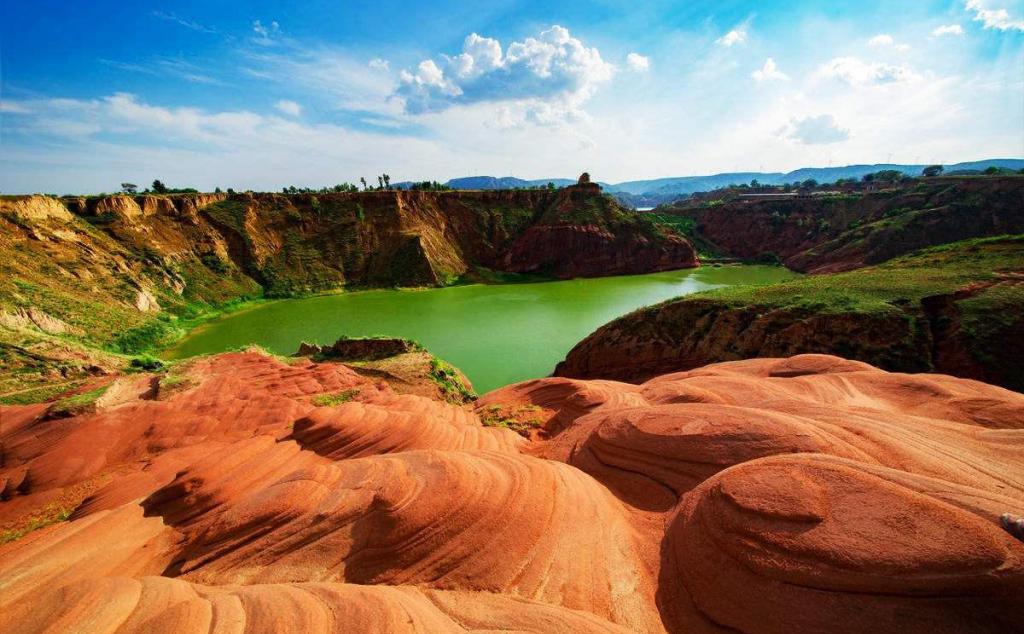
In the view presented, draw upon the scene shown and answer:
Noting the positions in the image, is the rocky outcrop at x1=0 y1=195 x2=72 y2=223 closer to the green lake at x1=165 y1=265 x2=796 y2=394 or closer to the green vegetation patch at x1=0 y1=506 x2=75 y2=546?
the green lake at x1=165 y1=265 x2=796 y2=394

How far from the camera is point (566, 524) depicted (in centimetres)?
660

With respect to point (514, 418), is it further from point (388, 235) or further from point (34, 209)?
point (34, 209)

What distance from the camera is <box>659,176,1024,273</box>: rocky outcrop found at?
5484 centimetres

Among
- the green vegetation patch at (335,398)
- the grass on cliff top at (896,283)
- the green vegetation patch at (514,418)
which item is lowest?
the green vegetation patch at (514,418)

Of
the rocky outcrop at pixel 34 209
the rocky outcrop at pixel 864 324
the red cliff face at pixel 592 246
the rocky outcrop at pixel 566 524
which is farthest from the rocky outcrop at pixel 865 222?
the rocky outcrop at pixel 34 209

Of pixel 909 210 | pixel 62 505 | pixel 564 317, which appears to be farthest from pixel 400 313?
pixel 909 210

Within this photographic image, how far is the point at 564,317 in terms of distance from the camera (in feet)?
131

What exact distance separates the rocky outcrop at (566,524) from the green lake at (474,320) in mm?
15725

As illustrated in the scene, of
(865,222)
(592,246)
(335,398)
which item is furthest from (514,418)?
(865,222)

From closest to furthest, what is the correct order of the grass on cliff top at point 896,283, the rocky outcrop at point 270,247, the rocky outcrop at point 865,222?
the grass on cliff top at point 896,283, the rocky outcrop at point 270,247, the rocky outcrop at point 865,222

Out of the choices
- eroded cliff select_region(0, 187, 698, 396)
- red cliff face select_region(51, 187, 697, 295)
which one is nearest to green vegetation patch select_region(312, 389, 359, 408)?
eroded cliff select_region(0, 187, 698, 396)

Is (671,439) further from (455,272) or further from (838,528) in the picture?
(455,272)

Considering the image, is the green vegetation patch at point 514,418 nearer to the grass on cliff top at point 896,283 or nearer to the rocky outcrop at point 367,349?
the rocky outcrop at point 367,349

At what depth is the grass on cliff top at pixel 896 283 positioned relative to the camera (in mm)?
19438
